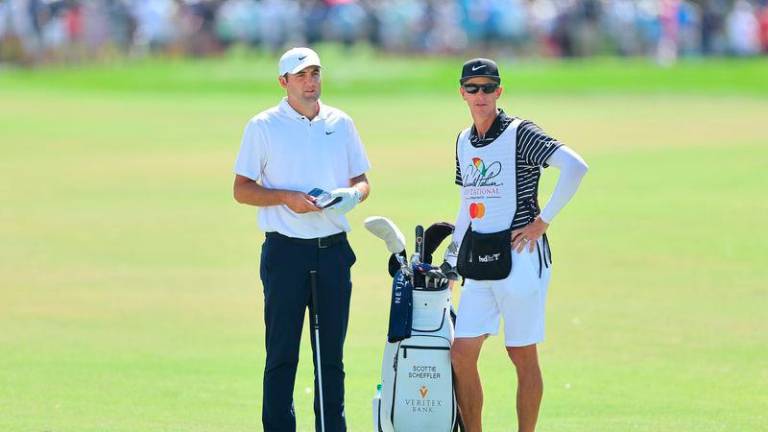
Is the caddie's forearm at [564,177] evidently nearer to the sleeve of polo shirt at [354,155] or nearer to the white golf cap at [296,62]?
the sleeve of polo shirt at [354,155]

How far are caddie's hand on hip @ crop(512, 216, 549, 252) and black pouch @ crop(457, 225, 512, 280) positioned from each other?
0.03 m

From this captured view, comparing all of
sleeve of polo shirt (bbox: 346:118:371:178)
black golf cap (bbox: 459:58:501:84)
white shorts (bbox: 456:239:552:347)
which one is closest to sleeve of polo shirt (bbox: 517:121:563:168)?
black golf cap (bbox: 459:58:501:84)

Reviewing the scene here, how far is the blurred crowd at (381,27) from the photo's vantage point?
150ft

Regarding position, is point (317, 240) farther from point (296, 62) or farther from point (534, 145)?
point (534, 145)

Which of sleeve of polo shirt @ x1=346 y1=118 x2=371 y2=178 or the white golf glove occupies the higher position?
sleeve of polo shirt @ x1=346 y1=118 x2=371 y2=178

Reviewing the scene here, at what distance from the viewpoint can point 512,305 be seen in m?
7.86

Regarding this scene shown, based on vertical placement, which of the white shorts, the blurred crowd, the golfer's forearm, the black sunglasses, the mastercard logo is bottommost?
the white shorts

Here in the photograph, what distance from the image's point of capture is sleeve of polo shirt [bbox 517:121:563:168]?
25.2ft

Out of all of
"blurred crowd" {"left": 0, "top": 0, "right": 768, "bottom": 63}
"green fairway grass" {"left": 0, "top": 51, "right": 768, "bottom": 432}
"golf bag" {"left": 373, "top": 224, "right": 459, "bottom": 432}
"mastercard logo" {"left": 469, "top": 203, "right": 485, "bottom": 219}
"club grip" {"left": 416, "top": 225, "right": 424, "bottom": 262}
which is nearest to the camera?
"mastercard logo" {"left": 469, "top": 203, "right": 485, "bottom": 219}

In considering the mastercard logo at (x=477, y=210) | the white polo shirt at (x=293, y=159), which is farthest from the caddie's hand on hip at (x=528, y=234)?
the white polo shirt at (x=293, y=159)

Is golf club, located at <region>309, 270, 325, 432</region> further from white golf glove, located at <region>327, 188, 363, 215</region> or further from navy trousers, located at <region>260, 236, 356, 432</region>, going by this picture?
white golf glove, located at <region>327, 188, 363, 215</region>

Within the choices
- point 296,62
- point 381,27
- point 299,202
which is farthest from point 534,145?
point 381,27

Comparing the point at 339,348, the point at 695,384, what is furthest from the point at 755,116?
the point at 339,348

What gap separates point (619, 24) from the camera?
161 feet
